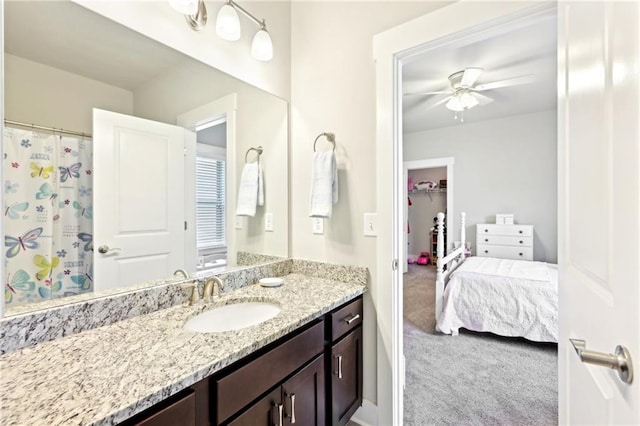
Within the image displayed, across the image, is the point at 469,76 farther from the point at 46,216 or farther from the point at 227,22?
the point at 46,216

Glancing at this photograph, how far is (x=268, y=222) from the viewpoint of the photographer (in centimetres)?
184

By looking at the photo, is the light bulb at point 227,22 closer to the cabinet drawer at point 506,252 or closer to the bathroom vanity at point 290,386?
the bathroom vanity at point 290,386

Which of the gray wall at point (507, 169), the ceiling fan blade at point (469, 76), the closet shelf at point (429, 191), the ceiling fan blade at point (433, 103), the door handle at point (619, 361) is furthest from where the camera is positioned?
the closet shelf at point (429, 191)

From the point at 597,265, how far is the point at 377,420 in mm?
1398

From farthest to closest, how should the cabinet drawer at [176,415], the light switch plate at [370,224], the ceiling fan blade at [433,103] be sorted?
the ceiling fan blade at [433,103], the light switch plate at [370,224], the cabinet drawer at [176,415]

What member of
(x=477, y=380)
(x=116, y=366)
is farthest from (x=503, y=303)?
(x=116, y=366)

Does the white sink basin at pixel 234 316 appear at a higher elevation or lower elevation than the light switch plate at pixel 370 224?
lower

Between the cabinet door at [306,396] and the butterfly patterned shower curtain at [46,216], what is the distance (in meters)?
0.85

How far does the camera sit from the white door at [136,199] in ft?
3.64

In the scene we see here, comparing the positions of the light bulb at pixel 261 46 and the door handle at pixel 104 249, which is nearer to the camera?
the door handle at pixel 104 249

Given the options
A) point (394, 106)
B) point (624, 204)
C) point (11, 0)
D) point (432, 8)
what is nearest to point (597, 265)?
point (624, 204)

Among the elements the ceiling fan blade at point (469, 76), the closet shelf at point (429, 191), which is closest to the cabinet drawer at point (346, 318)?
the ceiling fan blade at point (469, 76)

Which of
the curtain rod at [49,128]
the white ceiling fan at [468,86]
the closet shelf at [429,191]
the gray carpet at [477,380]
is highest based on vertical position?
the white ceiling fan at [468,86]

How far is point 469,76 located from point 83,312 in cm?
332
